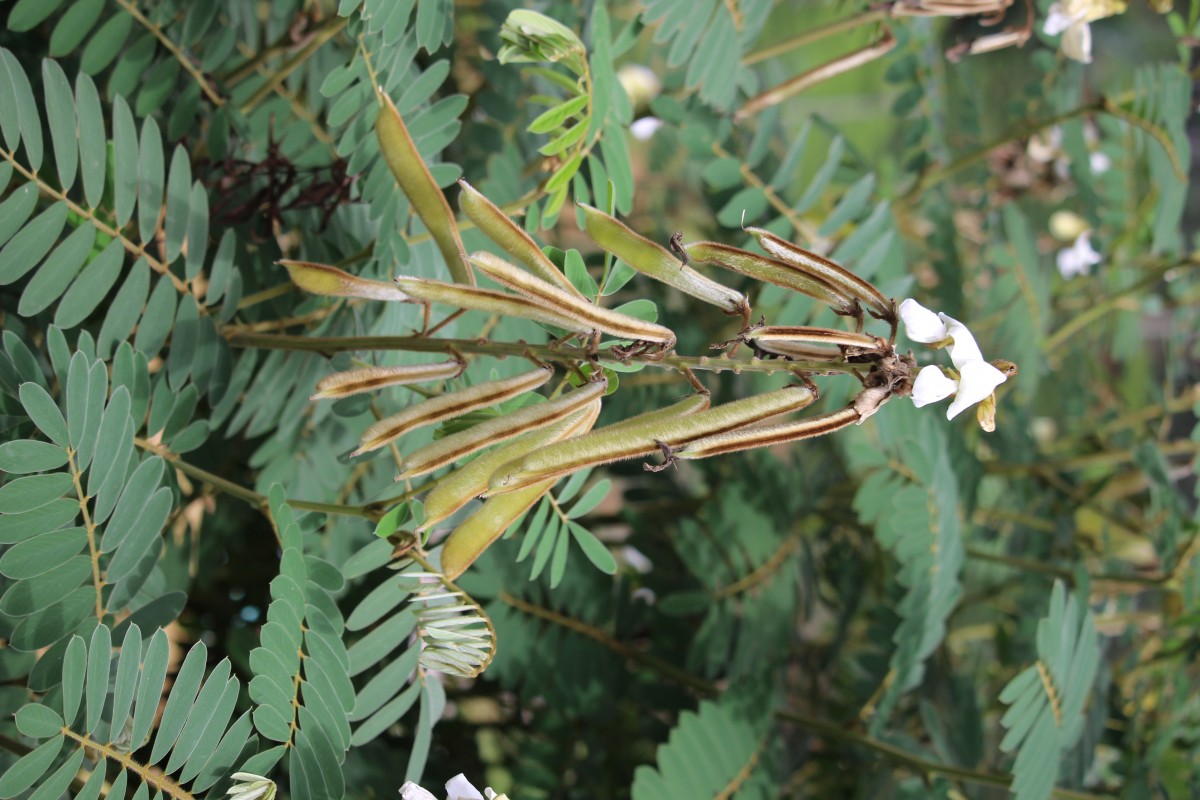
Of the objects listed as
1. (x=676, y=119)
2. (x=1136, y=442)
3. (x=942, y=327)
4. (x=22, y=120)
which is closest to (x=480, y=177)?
(x=676, y=119)

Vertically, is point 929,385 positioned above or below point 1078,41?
below

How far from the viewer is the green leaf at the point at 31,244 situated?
46 centimetres

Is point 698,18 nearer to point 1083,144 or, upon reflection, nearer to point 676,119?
point 676,119

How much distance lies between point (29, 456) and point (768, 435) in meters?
0.31

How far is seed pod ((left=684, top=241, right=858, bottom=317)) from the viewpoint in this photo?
0.39m

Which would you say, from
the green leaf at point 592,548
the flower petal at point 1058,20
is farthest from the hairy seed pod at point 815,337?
the flower petal at point 1058,20

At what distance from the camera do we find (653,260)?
1.34 ft

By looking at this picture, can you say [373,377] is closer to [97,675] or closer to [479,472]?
[479,472]

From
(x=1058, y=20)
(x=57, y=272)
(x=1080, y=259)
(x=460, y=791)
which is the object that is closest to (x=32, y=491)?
(x=57, y=272)

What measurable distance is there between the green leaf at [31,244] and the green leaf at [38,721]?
0.19 m

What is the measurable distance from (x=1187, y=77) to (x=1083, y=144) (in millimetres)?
125

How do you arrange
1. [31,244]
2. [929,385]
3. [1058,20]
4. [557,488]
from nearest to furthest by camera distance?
[929,385] → [31,244] → [557,488] → [1058,20]

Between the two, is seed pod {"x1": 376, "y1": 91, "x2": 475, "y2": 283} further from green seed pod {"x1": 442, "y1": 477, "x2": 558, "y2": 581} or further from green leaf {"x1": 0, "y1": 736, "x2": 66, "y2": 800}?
green leaf {"x1": 0, "y1": 736, "x2": 66, "y2": 800}

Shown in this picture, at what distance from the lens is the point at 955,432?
92 centimetres
